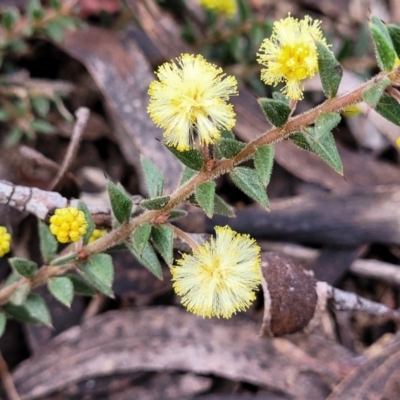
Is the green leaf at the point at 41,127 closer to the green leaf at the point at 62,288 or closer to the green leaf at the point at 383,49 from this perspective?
the green leaf at the point at 62,288

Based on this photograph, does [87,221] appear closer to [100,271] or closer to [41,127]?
[100,271]

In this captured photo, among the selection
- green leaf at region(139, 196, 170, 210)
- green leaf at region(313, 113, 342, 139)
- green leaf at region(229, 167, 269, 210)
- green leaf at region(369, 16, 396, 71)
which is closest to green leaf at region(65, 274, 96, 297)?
green leaf at region(139, 196, 170, 210)

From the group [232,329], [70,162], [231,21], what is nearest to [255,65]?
[231,21]

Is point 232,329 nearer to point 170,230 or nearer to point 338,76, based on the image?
point 170,230

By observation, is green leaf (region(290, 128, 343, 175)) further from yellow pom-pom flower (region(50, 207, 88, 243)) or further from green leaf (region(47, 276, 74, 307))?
green leaf (region(47, 276, 74, 307))

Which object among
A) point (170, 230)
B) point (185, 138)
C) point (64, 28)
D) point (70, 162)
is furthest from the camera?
point (64, 28)
